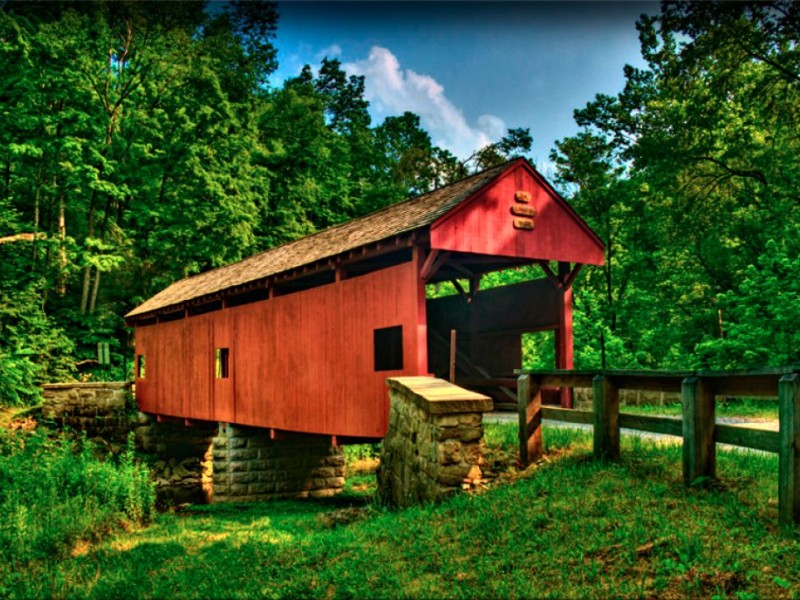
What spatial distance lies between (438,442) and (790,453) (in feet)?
11.0

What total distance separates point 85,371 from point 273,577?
22.0 metres

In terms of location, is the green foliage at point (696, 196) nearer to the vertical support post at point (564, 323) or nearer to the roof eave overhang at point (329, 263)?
the vertical support post at point (564, 323)

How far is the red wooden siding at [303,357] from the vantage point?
10852mm

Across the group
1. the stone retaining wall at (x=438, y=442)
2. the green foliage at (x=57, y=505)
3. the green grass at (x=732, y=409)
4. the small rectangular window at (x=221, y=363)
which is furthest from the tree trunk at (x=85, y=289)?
the stone retaining wall at (x=438, y=442)

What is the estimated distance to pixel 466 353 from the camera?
1588 cm

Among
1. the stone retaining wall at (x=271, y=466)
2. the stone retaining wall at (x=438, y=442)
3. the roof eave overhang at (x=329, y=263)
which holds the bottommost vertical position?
the stone retaining wall at (x=271, y=466)

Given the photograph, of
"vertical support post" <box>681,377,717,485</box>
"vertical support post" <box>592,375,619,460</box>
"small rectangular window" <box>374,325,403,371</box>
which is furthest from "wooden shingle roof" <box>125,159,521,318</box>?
"vertical support post" <box>681,377,717,485</box>

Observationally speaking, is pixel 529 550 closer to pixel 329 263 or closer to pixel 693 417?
pixel 693 417

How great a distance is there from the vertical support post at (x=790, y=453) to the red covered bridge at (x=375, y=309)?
5.67 metres

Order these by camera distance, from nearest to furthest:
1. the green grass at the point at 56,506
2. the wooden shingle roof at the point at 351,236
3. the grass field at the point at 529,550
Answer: the grass field at the point at 529,550 → the green grass at the point at 56,506 → the wooden shingle roof at the point at 351,236

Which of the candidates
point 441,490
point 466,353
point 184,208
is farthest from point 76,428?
point 441,490

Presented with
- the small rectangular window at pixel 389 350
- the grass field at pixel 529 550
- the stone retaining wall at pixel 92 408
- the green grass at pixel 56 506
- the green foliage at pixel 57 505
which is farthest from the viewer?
the stone retaining wall at pixel 92 408

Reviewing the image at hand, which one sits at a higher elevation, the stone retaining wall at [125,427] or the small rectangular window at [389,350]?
the small rectangular window at [389,350]

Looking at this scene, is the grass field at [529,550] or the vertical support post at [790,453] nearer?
the grass field at [529,550]
